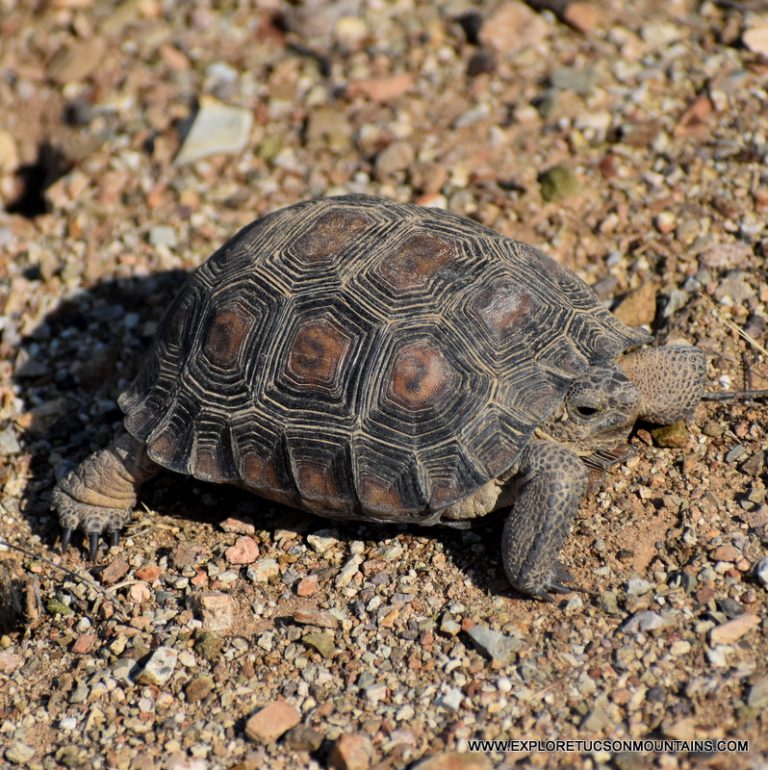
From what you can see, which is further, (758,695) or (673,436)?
(673,436)

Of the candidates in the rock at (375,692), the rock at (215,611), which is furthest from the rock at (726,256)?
the rock at (215,611)

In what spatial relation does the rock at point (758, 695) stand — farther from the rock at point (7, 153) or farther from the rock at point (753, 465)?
the rock at point (7, 153)

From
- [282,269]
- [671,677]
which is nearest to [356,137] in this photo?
[282,269]

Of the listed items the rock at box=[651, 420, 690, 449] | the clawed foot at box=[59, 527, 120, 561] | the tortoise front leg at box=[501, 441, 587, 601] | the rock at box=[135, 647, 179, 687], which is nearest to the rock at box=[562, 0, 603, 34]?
the rock at box=[651, 420, 690, 449]

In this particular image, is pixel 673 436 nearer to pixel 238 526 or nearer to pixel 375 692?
pixel 375 692

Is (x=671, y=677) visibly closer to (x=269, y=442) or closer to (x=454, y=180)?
(x=269, y=442)

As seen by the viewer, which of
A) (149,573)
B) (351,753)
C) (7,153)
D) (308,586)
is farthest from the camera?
(7,153)

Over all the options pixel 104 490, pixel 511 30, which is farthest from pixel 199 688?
pixel 511 30
